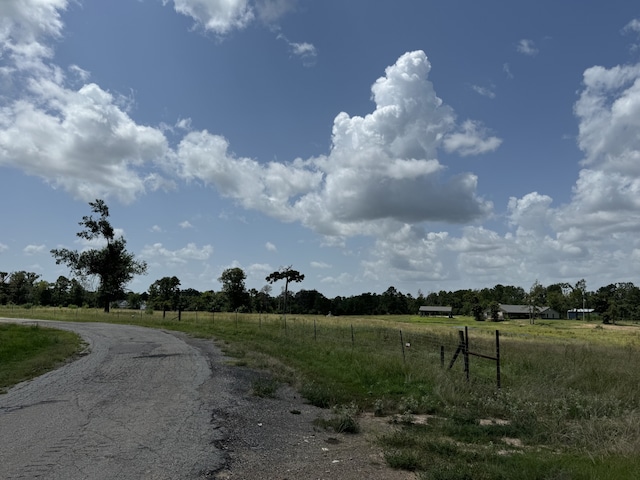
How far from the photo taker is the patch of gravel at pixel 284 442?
6.14 m

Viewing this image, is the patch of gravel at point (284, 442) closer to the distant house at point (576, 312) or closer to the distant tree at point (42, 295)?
the distant tree at point (42, 295)

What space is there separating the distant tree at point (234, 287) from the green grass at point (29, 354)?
76790 mm

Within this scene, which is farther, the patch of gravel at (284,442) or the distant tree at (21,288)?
the distant tree at (21,288)

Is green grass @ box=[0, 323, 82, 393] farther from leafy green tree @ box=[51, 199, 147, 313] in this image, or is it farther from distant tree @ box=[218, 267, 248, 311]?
distant tree @ box=[218, 267, 248, 311]

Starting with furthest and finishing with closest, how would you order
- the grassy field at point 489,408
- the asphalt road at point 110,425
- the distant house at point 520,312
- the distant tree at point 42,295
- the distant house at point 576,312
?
the distant house at point 576,312, the distant house at point 520,312, the distant tree at point 42,295, the grassy field at point 489,408, the asphalt road at point 110,425

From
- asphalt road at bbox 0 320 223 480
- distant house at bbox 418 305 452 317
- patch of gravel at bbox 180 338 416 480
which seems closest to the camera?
asphalt road at bbox 0 320 223 480

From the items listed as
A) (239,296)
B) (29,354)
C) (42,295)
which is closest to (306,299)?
(239,296)

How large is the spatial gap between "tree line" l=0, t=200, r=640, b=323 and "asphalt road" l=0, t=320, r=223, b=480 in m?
49.3

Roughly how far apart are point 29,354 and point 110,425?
12267mm

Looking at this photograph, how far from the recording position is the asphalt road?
593 cm

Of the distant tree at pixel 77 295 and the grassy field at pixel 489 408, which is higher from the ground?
the distant tree at pixel 77 295

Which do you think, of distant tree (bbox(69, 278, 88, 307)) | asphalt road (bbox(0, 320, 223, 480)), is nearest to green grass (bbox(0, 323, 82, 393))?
asphalt road (bbox(0, 320, 223, 480))

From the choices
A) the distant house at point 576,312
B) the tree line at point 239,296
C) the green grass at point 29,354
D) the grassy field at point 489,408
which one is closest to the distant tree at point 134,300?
the tree line at point 239,296

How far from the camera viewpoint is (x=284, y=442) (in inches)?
300
